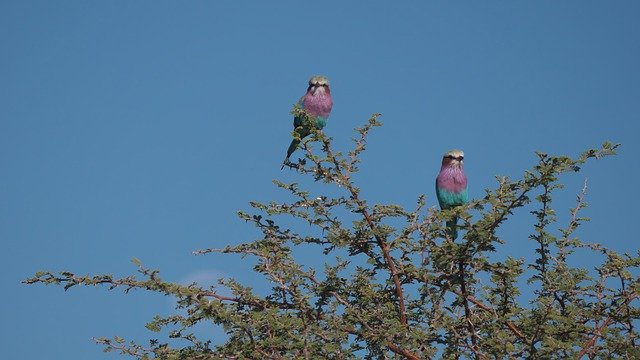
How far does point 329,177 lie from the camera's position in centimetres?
678

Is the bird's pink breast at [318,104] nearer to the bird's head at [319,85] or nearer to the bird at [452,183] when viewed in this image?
the bird's head at [319,85]

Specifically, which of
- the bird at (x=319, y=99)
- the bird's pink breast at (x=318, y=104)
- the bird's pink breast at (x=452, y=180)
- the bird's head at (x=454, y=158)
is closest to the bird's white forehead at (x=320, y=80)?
the bird at (x=319, y=99)

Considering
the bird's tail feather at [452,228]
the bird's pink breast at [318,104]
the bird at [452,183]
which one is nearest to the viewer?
the bird's tail feather at [452,228]

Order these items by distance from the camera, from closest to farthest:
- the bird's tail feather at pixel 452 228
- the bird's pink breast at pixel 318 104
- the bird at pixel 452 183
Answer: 1. the bird's tail feather at pixel 452 228
2. the bird at pixel 452 183
3. the bird's pink breast at pixel 318 104

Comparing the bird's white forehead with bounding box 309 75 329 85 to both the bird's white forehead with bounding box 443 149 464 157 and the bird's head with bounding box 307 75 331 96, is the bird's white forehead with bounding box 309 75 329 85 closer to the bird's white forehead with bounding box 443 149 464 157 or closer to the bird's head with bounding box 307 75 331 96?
the bird's head with bounding box 307 75 331 96

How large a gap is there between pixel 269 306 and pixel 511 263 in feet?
6.17

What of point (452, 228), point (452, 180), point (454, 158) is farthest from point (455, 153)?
point (452, 228)

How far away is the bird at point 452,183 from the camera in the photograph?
8.28 m

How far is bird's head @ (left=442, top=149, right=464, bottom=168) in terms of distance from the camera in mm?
8336

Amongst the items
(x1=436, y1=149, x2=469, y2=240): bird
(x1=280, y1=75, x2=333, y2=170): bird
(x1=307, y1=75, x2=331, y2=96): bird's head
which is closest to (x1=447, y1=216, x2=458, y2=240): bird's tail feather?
(x1=436, y1=149, x2=469, y2=240): bird

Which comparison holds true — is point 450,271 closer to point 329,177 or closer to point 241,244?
point 329,177

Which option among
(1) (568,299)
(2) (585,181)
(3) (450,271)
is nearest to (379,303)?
(3) (450,271)

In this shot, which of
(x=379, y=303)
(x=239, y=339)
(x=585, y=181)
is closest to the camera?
(x=239, y=339)

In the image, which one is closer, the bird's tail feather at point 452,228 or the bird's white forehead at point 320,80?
the bird's tail feather at point 452,228
